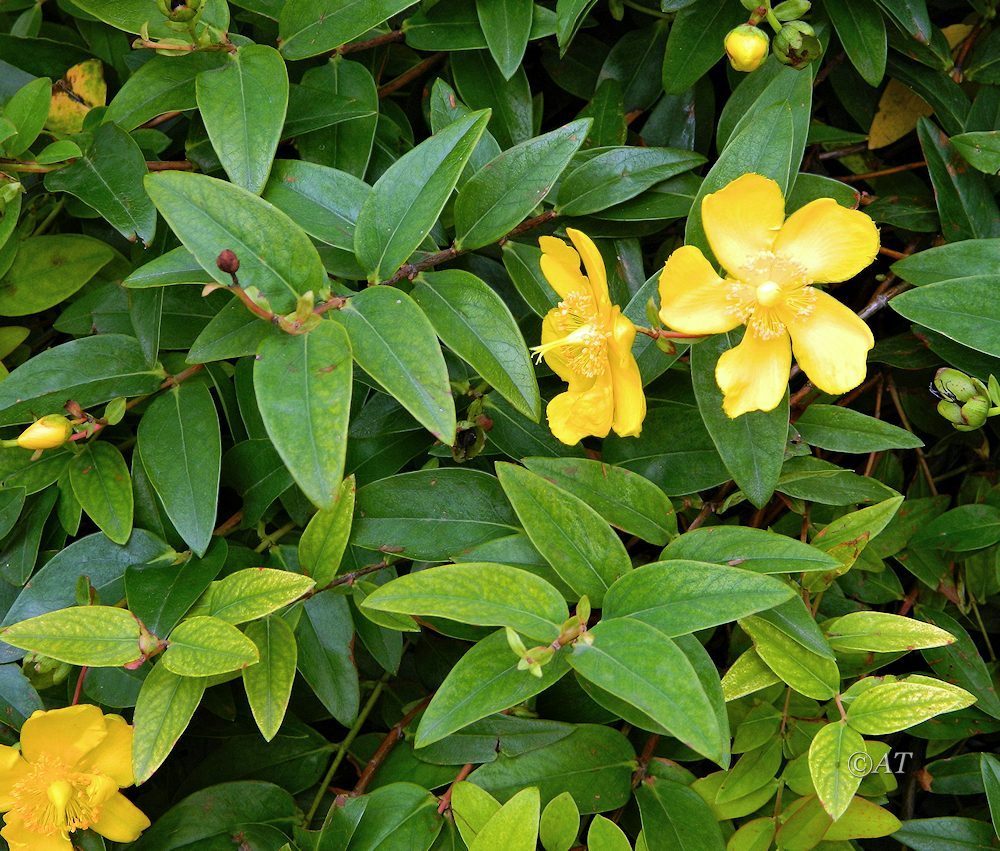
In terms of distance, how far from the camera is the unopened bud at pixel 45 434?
943 millimetres

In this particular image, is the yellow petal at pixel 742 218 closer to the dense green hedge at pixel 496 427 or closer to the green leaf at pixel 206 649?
the dense green hedge at pixel 496 427

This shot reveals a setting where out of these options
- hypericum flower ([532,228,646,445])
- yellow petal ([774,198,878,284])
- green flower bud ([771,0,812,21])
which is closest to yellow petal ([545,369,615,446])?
hypericum flower ([532,228,646,445])

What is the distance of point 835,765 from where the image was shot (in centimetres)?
84

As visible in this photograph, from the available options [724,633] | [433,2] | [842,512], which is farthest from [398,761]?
[433,2]

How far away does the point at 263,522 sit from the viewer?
3.48 ft

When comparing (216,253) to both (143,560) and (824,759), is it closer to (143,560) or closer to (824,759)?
(143,560)

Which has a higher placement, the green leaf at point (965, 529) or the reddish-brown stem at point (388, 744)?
the green leaf at point (965, 529)

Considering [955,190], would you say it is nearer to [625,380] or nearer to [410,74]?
[625,380]

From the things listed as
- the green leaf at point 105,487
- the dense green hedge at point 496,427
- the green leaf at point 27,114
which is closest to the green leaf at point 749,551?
the dense green hedge at point 496,427

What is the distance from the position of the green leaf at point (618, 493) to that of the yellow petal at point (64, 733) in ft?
1.70

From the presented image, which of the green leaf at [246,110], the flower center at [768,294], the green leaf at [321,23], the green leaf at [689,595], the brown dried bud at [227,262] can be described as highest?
the green leaf at [321,23]

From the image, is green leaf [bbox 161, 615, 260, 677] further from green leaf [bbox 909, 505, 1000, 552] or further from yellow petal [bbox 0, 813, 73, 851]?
green leaf [bbox 909, 505, 1000, 552]

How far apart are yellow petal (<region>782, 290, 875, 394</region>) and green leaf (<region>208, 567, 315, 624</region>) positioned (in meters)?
0.50

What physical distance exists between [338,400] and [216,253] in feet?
0.59
